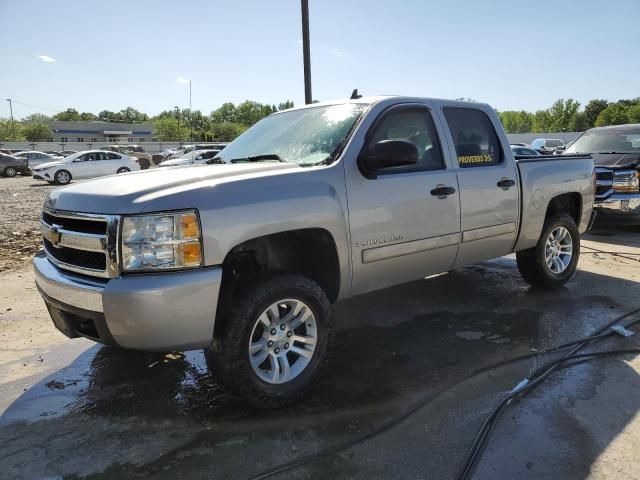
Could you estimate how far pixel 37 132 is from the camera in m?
104

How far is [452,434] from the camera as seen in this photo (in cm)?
286

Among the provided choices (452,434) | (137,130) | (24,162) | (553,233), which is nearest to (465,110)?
(553,233)

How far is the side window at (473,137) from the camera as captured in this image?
4.36m

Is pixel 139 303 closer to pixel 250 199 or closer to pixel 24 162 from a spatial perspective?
pixel 250 199

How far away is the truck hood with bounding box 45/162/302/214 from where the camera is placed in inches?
108

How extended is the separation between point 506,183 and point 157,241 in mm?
3236

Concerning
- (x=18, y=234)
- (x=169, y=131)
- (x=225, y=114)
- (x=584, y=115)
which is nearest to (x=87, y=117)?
(x=225, y=114)

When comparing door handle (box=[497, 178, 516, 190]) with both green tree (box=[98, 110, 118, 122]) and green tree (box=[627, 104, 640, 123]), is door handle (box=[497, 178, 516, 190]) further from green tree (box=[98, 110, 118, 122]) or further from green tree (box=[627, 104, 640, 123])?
green tree (box=[98, 110, 118, 122])

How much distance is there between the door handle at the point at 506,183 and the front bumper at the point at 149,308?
287 centimetres

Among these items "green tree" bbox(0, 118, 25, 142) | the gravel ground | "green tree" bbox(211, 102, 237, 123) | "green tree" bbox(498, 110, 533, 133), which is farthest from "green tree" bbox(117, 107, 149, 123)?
the gravel ground

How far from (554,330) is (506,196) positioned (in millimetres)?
1245

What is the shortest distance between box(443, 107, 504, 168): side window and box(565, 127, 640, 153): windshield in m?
6.02

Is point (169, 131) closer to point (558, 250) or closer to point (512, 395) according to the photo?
point (558, 250)

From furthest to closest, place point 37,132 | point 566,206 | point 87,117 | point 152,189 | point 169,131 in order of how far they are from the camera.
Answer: point 87,117, point 169,131, point 37,132, point 566,206, point 152,189
